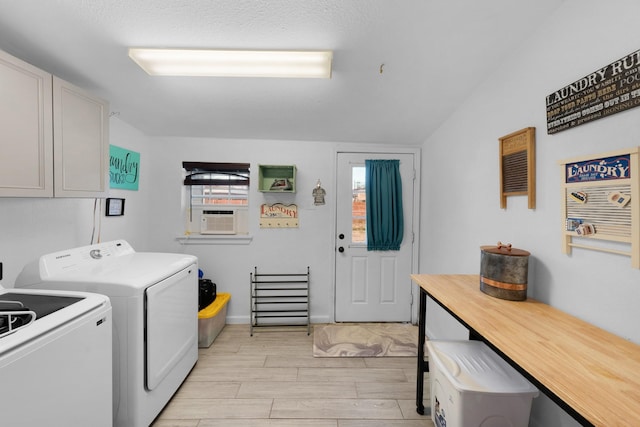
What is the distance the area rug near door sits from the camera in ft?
7.97

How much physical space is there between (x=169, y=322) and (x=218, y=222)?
4.55ft

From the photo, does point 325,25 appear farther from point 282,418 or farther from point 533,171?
point 282,418

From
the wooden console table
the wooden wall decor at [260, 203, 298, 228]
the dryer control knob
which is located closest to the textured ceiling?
the wooden wall decor at [260, 203, 298, 228]

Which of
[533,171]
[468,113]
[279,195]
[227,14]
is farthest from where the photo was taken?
[279,195]

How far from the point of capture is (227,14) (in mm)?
1312

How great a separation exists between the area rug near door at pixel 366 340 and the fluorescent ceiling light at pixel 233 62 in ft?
7.86

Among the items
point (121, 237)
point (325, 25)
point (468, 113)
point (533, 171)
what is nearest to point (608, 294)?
point (533, 171)

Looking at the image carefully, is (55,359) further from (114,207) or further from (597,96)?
(597,96)

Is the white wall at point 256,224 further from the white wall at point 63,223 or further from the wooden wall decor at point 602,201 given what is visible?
the wooden wall decor at point 602,201

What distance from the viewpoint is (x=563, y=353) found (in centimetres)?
89

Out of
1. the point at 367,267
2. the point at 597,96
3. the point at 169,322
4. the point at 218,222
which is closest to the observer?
the point at 597,96

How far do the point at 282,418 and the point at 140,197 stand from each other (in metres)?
2.52

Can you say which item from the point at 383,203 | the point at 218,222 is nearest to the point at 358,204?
the point at 383,203

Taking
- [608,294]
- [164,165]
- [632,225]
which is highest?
[164,165]
